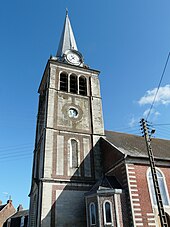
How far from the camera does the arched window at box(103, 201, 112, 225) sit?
1466cm

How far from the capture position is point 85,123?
909 inches

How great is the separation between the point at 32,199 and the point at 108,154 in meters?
8.58

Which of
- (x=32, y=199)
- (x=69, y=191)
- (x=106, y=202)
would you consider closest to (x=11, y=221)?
(x=32, y=199)

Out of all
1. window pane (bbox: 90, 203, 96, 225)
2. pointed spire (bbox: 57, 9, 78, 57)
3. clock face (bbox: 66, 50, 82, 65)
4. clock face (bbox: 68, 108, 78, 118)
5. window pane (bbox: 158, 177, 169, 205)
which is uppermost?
pointed spire (bbox: 57, 9, 78, 57)

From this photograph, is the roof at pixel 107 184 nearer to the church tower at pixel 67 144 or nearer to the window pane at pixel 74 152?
the church tower at pixel 67 144

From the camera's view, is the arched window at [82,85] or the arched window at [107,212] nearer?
the arched window at [107,212]

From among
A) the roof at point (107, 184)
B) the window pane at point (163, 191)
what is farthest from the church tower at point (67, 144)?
the window pane at point (163, 191)

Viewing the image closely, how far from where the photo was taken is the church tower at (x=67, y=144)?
679 inches

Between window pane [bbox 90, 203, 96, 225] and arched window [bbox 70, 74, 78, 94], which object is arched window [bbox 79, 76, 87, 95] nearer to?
arched window [bbox 70, 74, 78, 94]

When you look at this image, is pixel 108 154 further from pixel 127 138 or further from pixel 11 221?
pixel 11 221

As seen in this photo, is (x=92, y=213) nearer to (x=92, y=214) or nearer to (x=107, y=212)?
(x=92, y=214)

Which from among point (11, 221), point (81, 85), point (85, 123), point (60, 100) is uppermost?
point (81, 85)

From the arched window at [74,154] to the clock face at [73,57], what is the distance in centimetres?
1198

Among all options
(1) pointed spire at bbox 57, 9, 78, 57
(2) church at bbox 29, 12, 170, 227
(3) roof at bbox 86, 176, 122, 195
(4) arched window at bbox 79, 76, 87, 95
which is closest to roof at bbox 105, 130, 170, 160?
(2) church at bbox 29, 12, 170, 227
